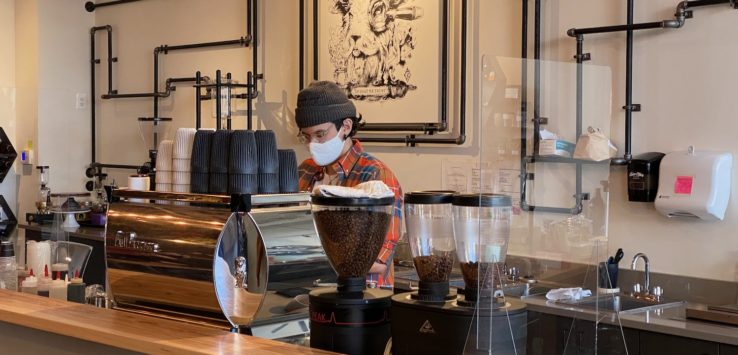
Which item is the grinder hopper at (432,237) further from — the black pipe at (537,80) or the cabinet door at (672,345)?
the cabinet door at (672,345)

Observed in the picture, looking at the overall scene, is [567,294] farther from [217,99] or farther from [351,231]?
[217,99]

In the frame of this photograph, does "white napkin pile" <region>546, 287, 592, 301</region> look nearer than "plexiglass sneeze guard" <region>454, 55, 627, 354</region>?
No


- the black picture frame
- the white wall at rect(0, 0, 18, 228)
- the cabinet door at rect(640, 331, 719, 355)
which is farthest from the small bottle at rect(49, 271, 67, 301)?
the white wall at rect(0, 0, 18, 228)

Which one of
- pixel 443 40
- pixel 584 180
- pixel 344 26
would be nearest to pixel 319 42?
pixel 344 26

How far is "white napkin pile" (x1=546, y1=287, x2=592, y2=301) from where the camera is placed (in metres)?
1.86

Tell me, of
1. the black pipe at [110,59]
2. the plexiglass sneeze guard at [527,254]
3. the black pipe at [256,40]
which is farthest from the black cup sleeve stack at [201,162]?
the black pipe at [110,59]

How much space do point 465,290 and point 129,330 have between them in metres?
0.78

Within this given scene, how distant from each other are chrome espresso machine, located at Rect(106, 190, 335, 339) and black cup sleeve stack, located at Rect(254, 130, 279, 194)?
0.04 m

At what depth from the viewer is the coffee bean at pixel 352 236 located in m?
1.91

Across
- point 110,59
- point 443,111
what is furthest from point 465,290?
point 110,59

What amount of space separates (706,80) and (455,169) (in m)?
1.46

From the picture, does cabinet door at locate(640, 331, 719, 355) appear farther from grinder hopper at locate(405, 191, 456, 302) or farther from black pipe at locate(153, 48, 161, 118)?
black pipe at locate(153, 48, 161, 118)

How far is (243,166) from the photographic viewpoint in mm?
2082

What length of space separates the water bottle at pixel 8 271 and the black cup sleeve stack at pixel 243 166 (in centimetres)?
112
